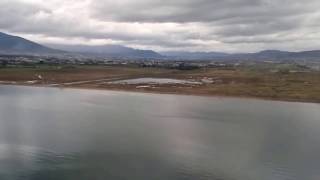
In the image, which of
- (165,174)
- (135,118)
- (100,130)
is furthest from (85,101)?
(165,174)

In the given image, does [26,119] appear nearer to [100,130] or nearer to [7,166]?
[100,130]

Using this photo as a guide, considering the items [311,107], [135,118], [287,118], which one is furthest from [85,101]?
[311,107]

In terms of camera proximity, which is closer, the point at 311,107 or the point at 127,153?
the point at 127,153

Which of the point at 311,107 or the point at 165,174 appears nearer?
the point at 165,174

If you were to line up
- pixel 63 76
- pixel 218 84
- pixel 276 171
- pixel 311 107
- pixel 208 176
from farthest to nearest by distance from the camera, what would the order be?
pixel 63 76 < pixel 218 84 < pixel 311 107 < pixel 276 171 < pixel 208 176

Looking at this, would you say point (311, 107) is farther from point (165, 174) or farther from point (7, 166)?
point (7, 166)

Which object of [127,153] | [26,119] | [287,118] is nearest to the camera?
[127,153]
